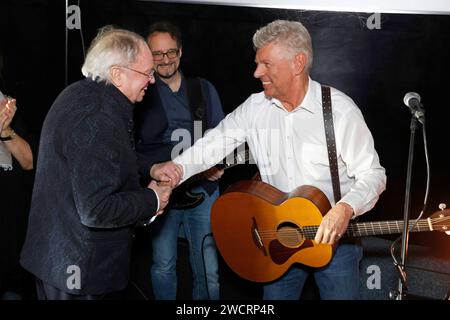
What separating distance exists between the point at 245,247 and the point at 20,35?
1.79 meters

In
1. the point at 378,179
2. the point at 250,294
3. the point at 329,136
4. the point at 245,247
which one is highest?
the point at 329,136

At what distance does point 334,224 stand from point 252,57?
1457mm

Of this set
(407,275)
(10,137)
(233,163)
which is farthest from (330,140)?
(407,275)

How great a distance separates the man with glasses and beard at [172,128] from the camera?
11.4ft

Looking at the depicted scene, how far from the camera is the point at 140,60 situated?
2508 mm

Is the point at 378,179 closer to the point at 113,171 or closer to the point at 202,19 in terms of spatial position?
the point at 113,171

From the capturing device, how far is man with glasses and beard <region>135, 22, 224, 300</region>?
3.48m

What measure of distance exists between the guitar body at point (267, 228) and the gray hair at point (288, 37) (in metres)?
0.67

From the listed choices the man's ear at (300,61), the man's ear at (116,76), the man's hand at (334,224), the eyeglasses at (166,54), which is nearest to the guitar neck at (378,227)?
the man's hand at (334,224)

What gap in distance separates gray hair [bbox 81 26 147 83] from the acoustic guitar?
3.23 feet

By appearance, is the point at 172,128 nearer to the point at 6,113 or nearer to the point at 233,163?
the point at 233,163

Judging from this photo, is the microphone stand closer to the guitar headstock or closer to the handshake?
the guitar headstock

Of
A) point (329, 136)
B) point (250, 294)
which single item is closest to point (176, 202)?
point (250, 294)

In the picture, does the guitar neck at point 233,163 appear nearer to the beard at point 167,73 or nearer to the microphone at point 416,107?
the beard at point 167,73
